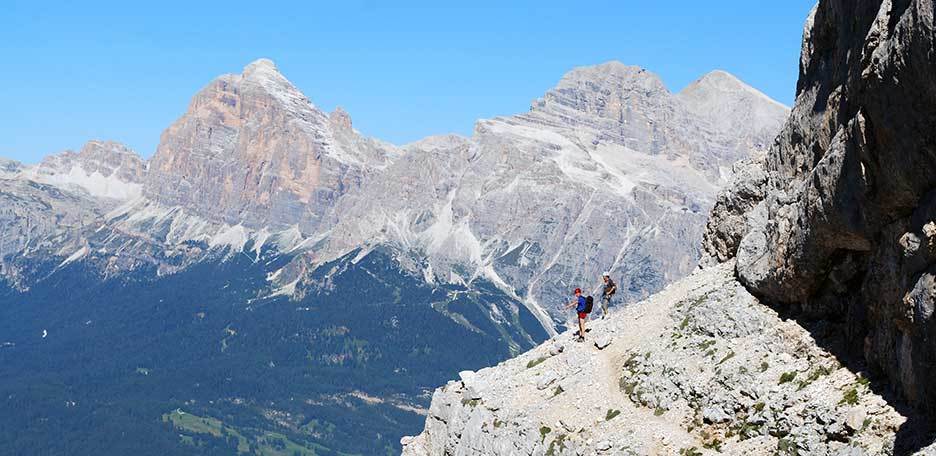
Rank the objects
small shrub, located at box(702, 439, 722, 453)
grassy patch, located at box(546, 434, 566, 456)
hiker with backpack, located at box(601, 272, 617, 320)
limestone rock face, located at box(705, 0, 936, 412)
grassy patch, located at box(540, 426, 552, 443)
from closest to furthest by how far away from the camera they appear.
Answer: limestone rock face, located at box(705, 0, 936, 412) → small shrub, located at box(702, 439, 722, 453) → grassy patch, located at box(546, 434, 566, 456) → grassy patch, located at box(540, 426, 552, 443) → hiker with backpack, located at box(601, 272, 617, 320)

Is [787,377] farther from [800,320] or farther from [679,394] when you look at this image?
[679,394]

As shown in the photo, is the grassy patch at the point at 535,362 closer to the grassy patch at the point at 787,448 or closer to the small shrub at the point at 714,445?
the small shrub at the point at 714,445

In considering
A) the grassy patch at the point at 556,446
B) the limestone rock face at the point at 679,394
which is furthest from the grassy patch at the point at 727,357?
the grassy patch at the point at 556,446

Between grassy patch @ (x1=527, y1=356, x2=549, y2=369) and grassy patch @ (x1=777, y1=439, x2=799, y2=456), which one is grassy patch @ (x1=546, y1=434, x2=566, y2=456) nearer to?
grassy patch @ (x1=527, y1=356, x2=549, y2=369)

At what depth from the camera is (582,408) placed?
6212cm

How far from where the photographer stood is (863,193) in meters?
43.0

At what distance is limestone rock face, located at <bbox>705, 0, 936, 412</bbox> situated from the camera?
124 ft

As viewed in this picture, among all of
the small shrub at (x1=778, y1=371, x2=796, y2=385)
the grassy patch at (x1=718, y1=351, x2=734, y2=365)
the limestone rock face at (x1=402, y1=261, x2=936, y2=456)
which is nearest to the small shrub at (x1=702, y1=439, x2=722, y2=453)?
the limestone rock face at (x1=402, y1=261, x2=936, y2=456)

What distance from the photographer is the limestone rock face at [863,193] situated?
3781 centimetres

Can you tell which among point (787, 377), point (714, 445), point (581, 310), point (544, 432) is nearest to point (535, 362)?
point (581, 310)

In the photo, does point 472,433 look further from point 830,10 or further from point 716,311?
point 830,10

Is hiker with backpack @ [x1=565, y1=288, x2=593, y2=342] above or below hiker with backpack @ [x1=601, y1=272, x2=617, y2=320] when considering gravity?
below

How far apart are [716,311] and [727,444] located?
1168 cm

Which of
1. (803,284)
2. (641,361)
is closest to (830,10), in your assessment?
(803,284)
